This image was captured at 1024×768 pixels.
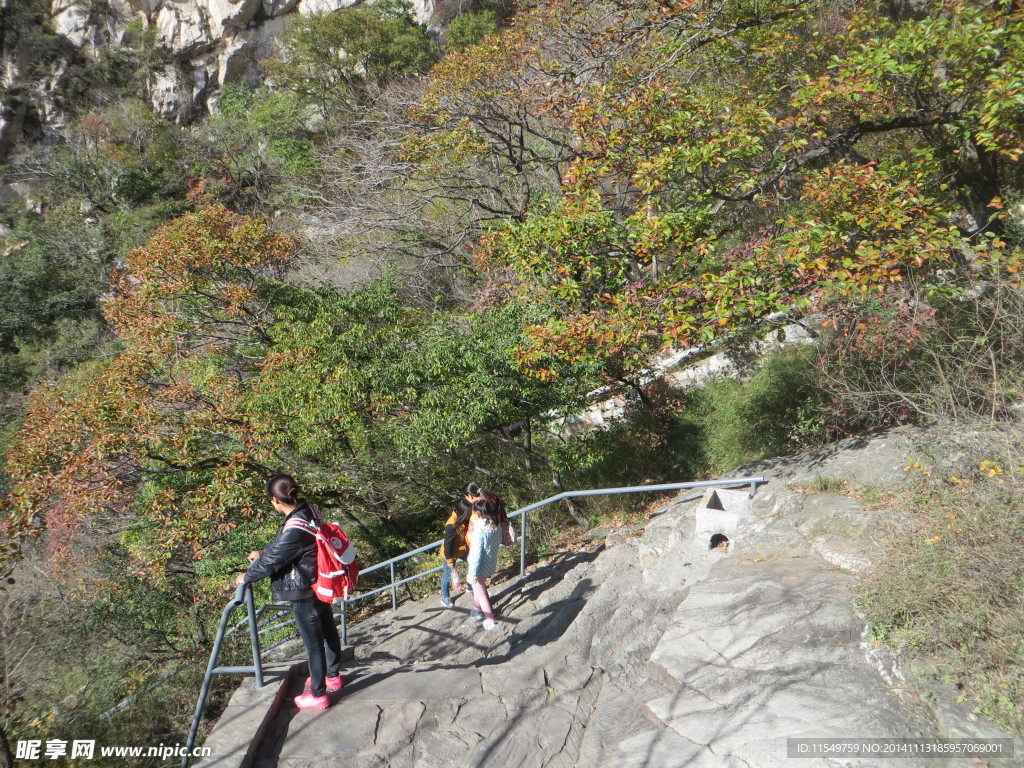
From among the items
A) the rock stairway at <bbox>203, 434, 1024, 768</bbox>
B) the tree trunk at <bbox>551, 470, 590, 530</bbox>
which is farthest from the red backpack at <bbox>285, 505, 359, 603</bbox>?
the tree trunk at <bbox>551, 470, 590, 530</bbox>

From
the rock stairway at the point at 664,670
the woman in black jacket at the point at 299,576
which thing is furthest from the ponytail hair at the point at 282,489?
the rock stairway at the point at 664,670

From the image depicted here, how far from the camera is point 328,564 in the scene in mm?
4109

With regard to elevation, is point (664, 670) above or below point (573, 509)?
above

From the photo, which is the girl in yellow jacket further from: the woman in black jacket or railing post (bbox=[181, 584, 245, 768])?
railing post (bbox=[181, 584, 245, 768])

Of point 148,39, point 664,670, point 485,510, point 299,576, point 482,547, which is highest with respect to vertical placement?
point 148,39

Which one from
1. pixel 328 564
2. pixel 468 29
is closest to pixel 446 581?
pixel 328 564

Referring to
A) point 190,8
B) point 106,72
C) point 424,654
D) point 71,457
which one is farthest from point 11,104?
point 424,654

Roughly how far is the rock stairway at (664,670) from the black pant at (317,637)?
0.24 m

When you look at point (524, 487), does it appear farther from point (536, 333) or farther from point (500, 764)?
point (500, 764)

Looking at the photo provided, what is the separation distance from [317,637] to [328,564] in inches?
22.6

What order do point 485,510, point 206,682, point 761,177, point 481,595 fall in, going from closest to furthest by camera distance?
point 206,682, point 485,510, point 481,595, point 761,177

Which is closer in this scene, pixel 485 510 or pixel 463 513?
pixel 485 510

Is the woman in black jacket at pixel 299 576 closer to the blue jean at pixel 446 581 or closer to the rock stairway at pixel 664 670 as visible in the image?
the rock stairway at pixel 664 670

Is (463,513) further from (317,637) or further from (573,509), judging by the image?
(573,509)
